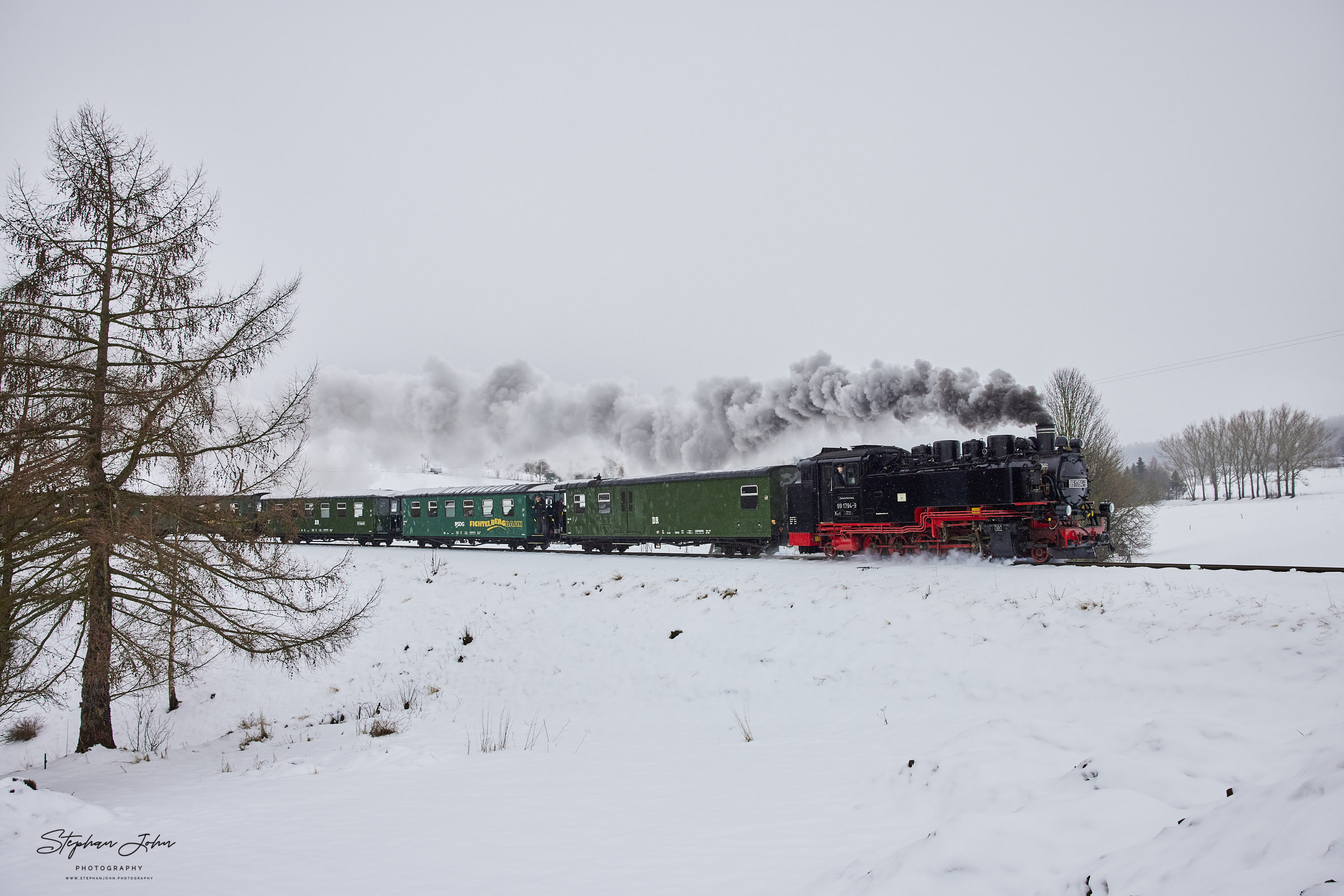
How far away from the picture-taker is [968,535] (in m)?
15.0

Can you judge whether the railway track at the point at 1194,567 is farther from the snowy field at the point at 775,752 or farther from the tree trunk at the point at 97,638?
the tree trunk at the point at 97,638

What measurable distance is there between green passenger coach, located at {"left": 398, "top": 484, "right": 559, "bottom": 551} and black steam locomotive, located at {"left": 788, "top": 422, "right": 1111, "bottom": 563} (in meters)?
10.2

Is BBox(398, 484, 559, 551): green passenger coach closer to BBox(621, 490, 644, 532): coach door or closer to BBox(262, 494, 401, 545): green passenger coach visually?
BBox(262, 494, 401, 545): green passenger coach

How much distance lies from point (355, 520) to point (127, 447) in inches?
841

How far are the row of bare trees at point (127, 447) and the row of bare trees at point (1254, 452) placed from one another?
6949 centimetres

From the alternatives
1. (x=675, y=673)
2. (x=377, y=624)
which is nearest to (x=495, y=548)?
(x=377, y=624)

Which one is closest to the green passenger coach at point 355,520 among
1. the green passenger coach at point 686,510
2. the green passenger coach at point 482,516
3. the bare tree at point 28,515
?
the green passenger coach at point 482,516

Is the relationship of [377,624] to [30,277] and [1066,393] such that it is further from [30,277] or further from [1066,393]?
[1066,393]

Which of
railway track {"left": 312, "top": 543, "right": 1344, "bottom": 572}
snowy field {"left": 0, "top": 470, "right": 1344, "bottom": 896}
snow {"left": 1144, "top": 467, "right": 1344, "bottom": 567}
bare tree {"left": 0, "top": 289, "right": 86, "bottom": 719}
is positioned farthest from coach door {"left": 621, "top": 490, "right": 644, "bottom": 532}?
snow {"left": 1144, "top": 467, "right": 1344, "bottom": 567}

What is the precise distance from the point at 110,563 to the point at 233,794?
4527 mm

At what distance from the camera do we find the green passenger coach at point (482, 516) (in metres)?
24.6

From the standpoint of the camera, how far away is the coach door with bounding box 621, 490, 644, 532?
2170 centimetres
